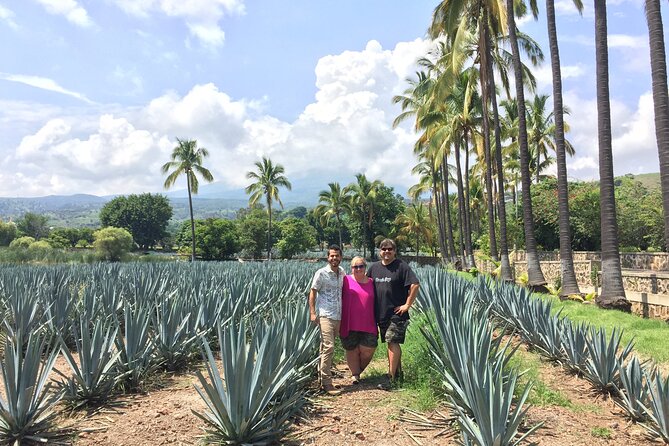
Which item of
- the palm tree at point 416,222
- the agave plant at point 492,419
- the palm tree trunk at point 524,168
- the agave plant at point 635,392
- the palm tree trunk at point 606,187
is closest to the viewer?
the agave plant at point 492,419

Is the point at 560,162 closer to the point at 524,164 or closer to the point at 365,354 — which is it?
the point at 524,164

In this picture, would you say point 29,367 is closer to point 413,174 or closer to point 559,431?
point 559,431

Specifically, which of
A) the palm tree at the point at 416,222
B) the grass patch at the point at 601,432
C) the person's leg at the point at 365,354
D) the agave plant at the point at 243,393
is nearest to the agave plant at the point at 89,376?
the agave plant at the point at 243,393

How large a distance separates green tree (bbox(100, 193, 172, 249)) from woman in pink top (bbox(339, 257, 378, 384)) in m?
76.8

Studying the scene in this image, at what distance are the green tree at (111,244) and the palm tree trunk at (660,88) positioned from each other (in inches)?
1189

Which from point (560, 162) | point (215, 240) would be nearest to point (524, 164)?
point (560, 162)

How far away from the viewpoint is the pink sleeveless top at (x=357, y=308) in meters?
4.68

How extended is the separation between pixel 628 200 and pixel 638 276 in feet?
47.2

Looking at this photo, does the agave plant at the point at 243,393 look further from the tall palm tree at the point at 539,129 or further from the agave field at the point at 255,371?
the tall palm tree at the point at 539,129

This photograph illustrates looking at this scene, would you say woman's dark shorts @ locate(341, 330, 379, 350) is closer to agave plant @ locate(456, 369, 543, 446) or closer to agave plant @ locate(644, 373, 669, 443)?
agave plant @ locate(456, 369, 543, 446)

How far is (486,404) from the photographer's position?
299 cm

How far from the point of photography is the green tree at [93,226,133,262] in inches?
1231

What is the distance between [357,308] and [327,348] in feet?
1.60

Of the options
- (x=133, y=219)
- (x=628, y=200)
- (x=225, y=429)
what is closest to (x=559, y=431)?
(x=225, y=429)
